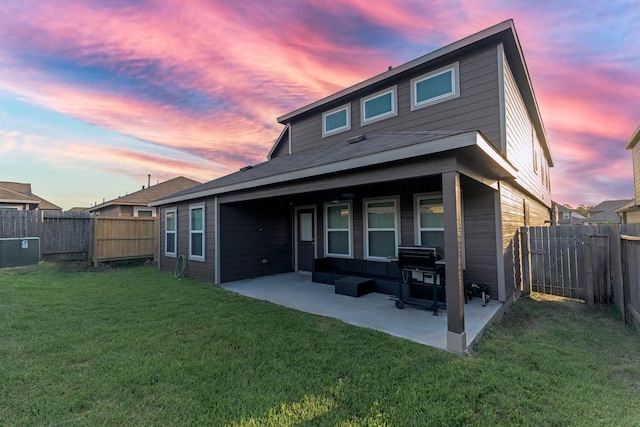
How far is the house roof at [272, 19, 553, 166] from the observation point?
5.49m

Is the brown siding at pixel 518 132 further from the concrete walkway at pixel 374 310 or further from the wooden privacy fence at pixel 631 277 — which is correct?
the concrete walkway at pixel 374 310

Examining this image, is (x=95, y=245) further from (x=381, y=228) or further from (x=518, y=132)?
(x=518, y=132)

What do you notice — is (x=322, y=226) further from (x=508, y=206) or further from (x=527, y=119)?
(x=527, y=119)

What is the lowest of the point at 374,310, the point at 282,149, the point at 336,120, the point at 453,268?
the point at 374,310

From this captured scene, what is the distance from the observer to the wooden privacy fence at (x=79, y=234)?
989 cm

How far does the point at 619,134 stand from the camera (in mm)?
12141

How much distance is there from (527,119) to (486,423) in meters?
8.99

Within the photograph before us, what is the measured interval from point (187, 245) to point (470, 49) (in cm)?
879

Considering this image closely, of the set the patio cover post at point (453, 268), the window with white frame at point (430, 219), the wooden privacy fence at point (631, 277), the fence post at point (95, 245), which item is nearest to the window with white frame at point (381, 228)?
the window with white frame at point (430, 219)

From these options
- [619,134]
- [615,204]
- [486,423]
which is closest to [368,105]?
[486,423]

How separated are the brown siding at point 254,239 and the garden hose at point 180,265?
1884 millimetres

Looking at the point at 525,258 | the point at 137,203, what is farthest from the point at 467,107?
the point at 137,203

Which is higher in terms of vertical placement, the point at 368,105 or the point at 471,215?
the point at 368,105

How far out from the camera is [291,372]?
293 cm
